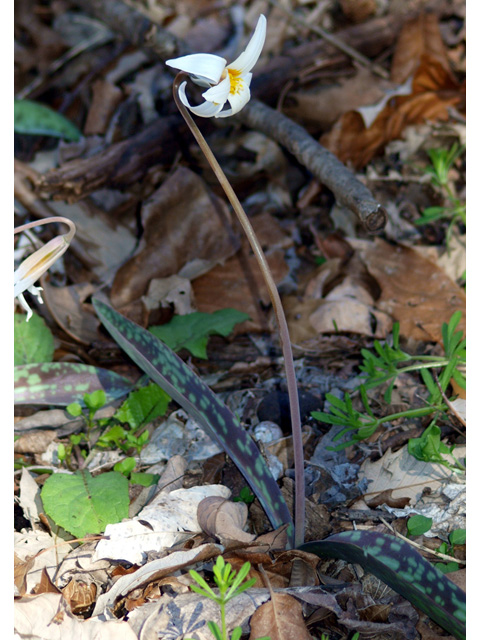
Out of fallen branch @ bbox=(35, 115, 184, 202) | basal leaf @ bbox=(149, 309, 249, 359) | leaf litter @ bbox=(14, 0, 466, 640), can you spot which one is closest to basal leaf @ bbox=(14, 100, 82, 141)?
leaf litter @ bbox=(14, 0, 466, 640)

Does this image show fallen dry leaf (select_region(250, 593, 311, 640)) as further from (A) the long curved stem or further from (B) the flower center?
(B) the flower center

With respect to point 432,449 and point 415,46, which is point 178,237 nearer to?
point 432,449

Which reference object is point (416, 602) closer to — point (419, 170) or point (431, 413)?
point (431, 413)

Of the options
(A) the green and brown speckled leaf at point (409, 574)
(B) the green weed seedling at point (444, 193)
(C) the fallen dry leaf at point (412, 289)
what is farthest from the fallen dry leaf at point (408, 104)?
(A) the green and brown speckled leaf at point (409, 574)

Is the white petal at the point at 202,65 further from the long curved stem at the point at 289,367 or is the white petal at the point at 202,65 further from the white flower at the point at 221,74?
the long curved stem at the point at 289,367

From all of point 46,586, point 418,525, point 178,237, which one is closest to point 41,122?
point 178,237
